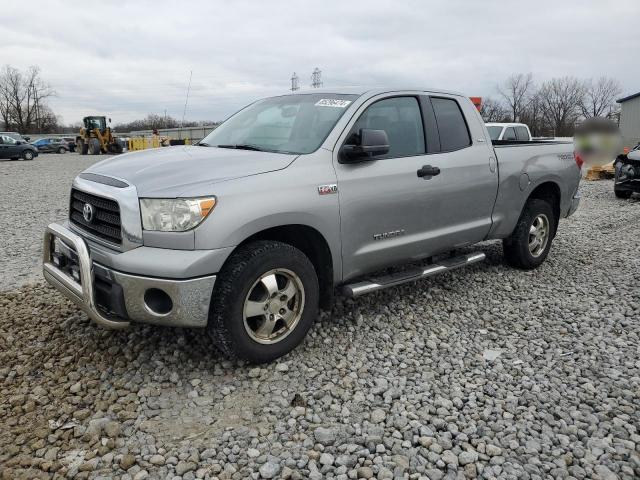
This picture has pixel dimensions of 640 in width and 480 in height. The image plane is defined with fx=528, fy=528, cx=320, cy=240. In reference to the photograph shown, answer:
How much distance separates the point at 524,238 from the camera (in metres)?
5.55

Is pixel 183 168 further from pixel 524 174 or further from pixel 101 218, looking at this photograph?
pixel 524 174

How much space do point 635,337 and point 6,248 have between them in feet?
23.5

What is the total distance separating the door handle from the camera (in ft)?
13.9

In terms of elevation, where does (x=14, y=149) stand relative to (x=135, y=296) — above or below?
above

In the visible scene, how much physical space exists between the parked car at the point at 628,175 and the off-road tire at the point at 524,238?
7.49m

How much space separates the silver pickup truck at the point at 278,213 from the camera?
3090mm

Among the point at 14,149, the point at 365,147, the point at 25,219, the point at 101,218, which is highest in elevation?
the point at 365,147

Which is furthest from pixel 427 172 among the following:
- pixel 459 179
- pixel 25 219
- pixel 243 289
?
pixel 25 219

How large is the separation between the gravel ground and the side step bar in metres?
0.39

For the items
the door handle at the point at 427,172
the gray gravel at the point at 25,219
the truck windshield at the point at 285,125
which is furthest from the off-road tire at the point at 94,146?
the door handle at the point at 427,172

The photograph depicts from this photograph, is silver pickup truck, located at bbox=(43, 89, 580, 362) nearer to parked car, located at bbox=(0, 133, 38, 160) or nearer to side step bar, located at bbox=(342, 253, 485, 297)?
side step bar, located at bbox=(342, 253, 485, 297)

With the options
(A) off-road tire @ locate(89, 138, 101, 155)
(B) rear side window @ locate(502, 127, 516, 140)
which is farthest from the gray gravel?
(A) off-road tire @ locate(89, 138, 101, 155)

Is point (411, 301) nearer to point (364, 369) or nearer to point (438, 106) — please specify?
point (364, 369)

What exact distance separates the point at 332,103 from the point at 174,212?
1.66 meters
